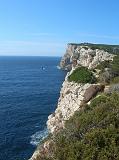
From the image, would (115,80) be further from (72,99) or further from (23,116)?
(23,116)

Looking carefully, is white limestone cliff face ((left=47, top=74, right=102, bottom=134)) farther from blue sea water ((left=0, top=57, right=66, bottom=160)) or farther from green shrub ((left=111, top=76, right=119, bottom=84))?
blue sea water ((left=0, top=57, right=66, bottom=160))

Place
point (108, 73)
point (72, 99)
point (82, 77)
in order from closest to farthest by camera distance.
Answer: point (108, 73), point (72, 99), point (82, 77)

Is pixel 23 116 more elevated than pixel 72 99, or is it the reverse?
pixel 72 99

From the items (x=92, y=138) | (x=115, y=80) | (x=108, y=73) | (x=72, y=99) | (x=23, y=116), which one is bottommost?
(x=23, y=116)

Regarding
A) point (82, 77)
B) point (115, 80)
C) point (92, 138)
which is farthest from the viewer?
point (82, 77)

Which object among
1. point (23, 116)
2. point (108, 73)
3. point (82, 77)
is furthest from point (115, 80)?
point (23, 116)

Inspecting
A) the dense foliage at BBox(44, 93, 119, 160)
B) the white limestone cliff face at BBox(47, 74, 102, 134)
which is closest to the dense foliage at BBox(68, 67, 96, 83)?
the white limestone cliff face at BBox(47, 74, 102, 134)

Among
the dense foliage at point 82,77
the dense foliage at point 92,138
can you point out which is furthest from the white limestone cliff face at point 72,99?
the dense foliage at point 92,138

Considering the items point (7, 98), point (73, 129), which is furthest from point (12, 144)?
point (7, 98)

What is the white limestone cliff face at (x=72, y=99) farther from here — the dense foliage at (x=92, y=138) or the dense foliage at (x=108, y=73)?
the dense foliage at (x=92, y=138)
